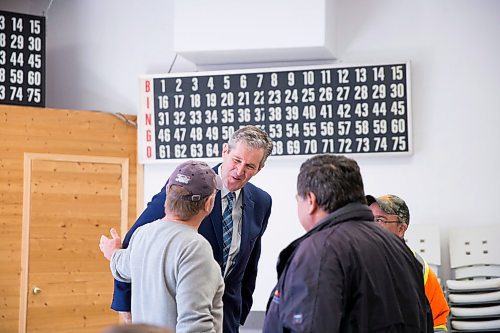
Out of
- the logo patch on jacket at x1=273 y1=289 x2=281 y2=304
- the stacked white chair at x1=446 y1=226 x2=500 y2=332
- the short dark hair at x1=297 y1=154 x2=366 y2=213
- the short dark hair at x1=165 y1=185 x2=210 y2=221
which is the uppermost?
the short dark hair at x1=297 y1=154 x2=366 y2=213

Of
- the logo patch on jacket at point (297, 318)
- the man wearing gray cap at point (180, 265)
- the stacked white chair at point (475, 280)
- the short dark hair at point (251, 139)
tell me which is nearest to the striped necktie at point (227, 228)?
the short dark hair at point (251, 139)

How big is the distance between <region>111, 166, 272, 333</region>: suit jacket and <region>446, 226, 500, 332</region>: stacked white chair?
8.37 ft

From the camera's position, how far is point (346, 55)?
6660 millimetres

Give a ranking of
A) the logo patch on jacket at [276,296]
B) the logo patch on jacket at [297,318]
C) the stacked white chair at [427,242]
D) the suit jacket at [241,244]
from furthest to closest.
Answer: the stacked white chair at [427,242] < the suit jacket at [241,244] < the logo patch on jacket at [276,296] < the logo patch on jacket at [297,318]

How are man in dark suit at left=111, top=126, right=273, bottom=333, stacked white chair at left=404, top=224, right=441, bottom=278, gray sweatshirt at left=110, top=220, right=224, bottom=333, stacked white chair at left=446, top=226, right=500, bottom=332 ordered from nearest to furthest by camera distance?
gray sweatshirt at left=110, top=220, right=224, bottom=333
man in dark suit at left=111, top=126, right=273, bottom=333
stacked white chair at left=446, top=226, right=500, bottom=332
stacked white chair at left=404, top=224, right=441, bottom=278

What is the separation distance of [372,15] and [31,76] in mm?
2735

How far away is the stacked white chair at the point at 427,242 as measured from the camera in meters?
6.07

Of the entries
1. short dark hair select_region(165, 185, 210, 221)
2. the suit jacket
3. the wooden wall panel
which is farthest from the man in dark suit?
the wooden wall panel

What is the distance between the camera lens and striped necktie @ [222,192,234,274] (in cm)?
339

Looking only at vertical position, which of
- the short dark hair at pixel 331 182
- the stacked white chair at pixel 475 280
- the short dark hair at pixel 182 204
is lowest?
the stacked white chair at pixel 475 280

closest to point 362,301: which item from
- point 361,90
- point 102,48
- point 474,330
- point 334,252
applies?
point 334,252

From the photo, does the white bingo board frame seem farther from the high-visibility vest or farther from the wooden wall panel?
the high-visibility vest

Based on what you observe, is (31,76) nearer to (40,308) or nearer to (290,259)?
(40,308)

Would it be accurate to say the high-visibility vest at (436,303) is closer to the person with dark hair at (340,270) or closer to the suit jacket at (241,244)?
the suit jacket at (241,244)
